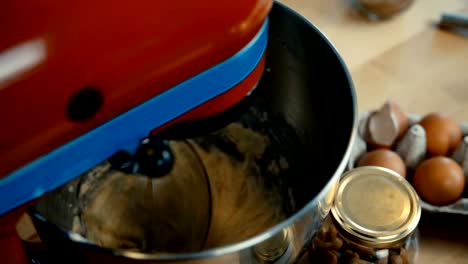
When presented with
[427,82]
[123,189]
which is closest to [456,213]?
[427,82]

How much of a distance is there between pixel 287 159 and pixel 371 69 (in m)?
0.24

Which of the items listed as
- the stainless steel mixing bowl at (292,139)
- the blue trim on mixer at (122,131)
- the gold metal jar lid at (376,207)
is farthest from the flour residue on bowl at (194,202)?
the blue trim on mixer at (122,131)

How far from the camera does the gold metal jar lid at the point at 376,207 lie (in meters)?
0.53

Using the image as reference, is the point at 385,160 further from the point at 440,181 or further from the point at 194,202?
the point at 194,202

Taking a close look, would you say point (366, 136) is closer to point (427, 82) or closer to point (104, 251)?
point (427, 82)

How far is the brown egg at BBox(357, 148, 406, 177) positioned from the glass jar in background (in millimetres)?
314

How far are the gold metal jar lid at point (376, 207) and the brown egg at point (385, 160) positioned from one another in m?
0.08

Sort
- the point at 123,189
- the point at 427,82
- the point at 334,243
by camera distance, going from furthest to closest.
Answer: the point at 427,82 → the point at 123,189 → the point at 334,243

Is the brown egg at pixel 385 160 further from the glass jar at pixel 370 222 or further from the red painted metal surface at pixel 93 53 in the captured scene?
the red painted metal surface at pixel 93 53

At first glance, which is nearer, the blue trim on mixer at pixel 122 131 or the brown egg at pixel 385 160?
the blue trim on mixer at pixel 122 131

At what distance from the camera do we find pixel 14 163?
1.18ft

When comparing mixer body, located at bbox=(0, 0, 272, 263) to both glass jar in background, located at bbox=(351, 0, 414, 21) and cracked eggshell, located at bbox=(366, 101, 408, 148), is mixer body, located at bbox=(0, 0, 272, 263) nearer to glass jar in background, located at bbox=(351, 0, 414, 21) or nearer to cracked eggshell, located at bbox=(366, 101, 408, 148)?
cracked eggshell, located at bbox=(366, 101, 408, 148)

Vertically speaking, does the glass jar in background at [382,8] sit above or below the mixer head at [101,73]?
below

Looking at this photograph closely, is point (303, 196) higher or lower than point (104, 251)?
lower
